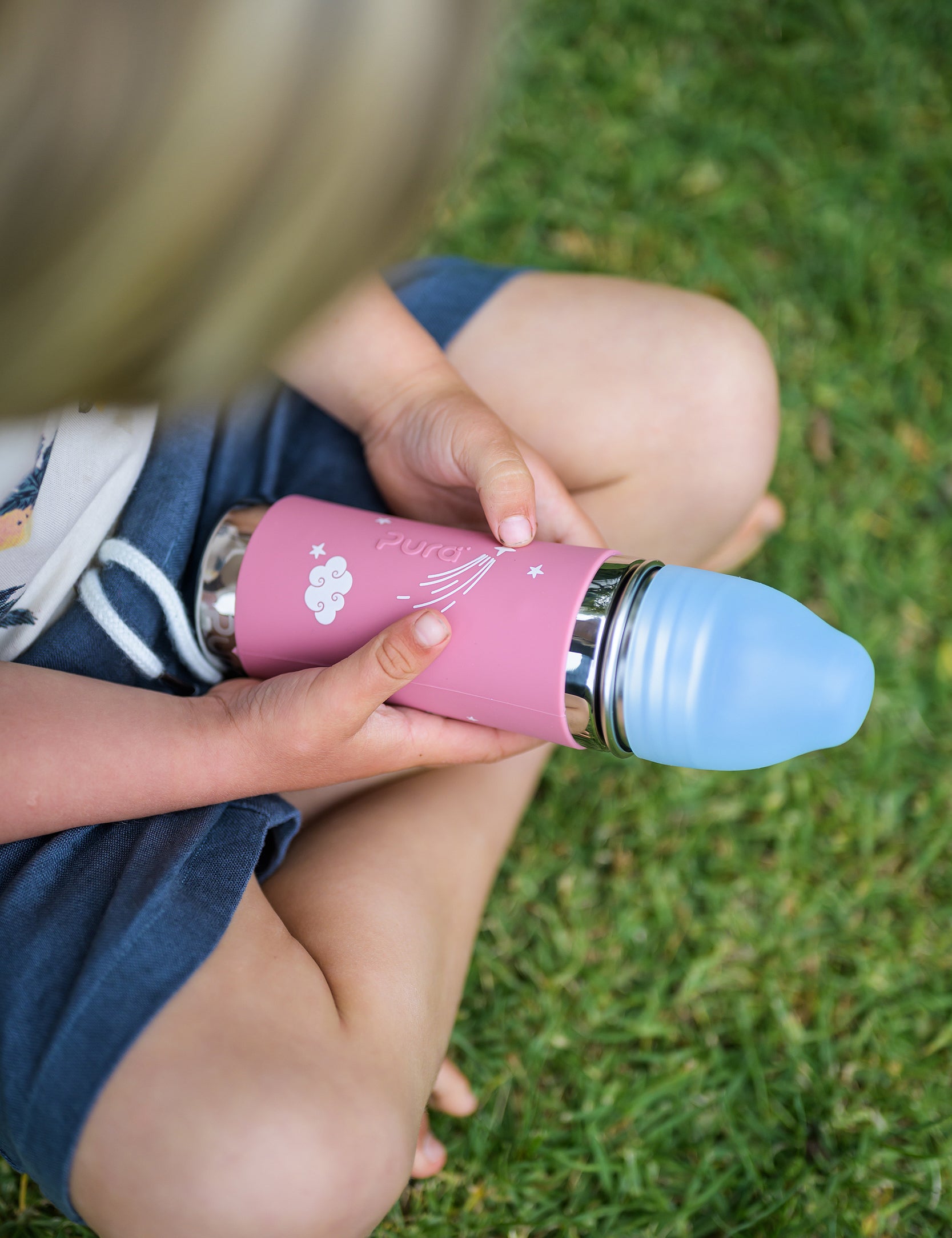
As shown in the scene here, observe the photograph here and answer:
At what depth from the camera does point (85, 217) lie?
0.33 meters

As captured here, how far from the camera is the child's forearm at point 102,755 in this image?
725 mm

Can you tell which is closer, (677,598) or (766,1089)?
(677,598)

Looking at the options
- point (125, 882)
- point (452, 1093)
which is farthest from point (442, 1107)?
point (125, 882)

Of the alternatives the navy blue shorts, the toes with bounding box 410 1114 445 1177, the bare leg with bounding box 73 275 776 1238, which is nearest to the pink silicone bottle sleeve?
the navy blue shorts

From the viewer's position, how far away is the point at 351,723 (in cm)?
73

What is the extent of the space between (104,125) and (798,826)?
1.06 m

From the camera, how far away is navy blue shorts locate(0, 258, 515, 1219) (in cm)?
68

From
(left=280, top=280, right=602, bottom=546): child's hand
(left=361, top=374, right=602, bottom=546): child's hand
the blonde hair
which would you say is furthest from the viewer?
(left=280, top=280, right=602, bottom=546): child's hand

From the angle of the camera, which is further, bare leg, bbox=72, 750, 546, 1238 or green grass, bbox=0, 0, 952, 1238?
green grass, bbox=0, 0, 952, 1238

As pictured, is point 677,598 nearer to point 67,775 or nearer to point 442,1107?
point 67,775

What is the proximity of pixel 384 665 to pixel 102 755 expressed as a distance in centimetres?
23

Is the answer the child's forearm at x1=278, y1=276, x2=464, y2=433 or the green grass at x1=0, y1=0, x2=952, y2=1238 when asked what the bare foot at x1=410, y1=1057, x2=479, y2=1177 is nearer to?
the green grass at x1=0, y1=0, x2=952, y2=1238

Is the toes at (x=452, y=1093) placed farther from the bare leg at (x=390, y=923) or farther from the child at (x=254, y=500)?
the bare leg at (x=390, y=923)

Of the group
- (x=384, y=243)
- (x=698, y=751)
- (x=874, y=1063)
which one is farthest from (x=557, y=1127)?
(x=384, y=243)
